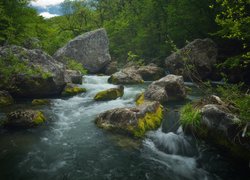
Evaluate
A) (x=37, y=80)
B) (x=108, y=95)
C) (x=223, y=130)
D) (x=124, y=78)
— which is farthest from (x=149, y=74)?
(x=223, y=130)

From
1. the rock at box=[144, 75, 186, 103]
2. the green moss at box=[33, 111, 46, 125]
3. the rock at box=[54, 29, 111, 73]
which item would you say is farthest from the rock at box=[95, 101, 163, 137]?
the rock at box=[54, 29, 111, 73]

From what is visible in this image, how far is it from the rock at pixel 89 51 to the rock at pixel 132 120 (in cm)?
1909

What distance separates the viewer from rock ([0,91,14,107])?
1568 centimetres

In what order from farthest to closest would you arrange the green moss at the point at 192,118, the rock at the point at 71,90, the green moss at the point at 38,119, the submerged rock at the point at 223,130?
the rock at the point at 71,90, the green moss at the point at 38,119, the green moss at the point at 192,118, the submerged rock at the point at 223,130

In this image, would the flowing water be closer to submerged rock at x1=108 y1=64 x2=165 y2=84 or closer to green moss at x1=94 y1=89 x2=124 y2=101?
green moss at x1=94 y1=89 x2=124 y2=101

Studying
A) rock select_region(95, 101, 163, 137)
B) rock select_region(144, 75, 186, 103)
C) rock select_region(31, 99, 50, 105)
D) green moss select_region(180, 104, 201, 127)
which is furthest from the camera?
rock select_region(144, 75, 186, 103)

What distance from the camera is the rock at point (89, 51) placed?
30.5 metres

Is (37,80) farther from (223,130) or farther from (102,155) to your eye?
(223,130)

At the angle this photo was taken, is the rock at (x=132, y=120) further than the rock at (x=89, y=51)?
No

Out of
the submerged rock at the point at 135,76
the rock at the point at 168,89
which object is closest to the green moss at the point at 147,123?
the rock at the point at 168,89

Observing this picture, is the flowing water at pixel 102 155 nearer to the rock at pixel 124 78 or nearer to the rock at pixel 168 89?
the rock at pixel 168 89

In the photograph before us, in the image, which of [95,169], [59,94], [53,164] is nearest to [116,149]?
[95,169]

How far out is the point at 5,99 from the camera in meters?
16.0

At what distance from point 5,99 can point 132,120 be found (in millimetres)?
9628
